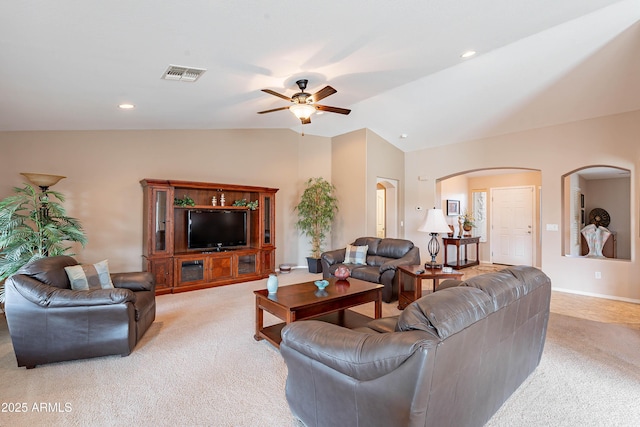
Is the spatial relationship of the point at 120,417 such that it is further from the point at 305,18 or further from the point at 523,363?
the point at 305,18

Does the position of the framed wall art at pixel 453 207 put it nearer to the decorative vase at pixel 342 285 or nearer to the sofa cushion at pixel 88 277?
the decorative vase at pixel 342 285

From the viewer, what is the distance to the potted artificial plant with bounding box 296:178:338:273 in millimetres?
6918

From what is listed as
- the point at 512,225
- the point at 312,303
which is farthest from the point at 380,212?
the point at 312,303

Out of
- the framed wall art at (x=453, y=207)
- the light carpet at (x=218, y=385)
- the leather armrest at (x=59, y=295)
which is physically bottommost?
the light carpet at (x=218, y=385)

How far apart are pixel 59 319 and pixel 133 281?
88 cm

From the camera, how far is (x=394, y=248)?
209 inches

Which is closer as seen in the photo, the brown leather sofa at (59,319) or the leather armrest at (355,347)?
the leather armrest at (355,347)

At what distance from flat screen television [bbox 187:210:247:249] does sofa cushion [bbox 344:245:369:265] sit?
2076 mm

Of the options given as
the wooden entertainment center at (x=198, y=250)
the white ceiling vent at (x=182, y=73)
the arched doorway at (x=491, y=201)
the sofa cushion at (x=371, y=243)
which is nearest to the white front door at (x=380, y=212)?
the arched doorway at (x=491, y=201)

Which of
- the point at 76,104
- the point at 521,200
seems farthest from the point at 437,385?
the point at 521,200

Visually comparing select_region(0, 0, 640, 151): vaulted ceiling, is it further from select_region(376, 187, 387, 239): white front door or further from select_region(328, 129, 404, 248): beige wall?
select_region(376, 187, 387, 239): white front door

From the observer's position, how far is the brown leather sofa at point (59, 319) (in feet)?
8.54

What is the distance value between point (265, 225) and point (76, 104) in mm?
3493

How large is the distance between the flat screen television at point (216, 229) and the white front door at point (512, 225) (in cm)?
636
